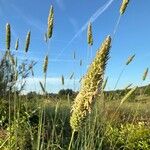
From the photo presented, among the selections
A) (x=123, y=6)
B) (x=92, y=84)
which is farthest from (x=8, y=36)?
(x=92, y=84)

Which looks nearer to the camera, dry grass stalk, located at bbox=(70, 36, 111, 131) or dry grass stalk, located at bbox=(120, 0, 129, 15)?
dry grass stalk, located at bbox=(70, 36, 111, 131)

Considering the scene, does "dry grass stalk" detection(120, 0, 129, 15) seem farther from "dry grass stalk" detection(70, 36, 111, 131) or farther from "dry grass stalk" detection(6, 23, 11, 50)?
"dry grass stalk" detection(70, 36, 111, 131)

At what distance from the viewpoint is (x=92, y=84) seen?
2.16 m

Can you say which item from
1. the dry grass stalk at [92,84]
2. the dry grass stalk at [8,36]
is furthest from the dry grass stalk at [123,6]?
the dry grass stalk at [92,84]

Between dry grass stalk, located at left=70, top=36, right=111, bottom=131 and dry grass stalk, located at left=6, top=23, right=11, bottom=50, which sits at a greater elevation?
dry grass stalk, located at left=6, top=23, right=11, bottom=50

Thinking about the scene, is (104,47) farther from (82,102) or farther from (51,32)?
(51,32)

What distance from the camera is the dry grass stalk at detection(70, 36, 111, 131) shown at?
2.14m

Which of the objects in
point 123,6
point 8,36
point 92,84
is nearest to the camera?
point 92,84

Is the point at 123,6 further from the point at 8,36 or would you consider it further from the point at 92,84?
the point at 92,84

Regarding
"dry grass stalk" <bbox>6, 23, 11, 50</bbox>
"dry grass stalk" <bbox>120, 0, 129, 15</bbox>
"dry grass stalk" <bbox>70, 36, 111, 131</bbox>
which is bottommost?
"dry grass stalk" <bbox>70, 36, 111, 131</bbox>

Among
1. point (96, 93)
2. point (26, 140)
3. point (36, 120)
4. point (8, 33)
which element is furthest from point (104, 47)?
point (36, 120)

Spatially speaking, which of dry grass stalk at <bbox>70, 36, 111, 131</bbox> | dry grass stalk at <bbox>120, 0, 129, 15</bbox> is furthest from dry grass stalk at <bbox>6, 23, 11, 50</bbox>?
dry grass stalk at <bbox>70, 36, 111, 131</bbox>

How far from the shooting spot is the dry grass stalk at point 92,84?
2.14 m

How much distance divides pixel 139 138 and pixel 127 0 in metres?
6.52
